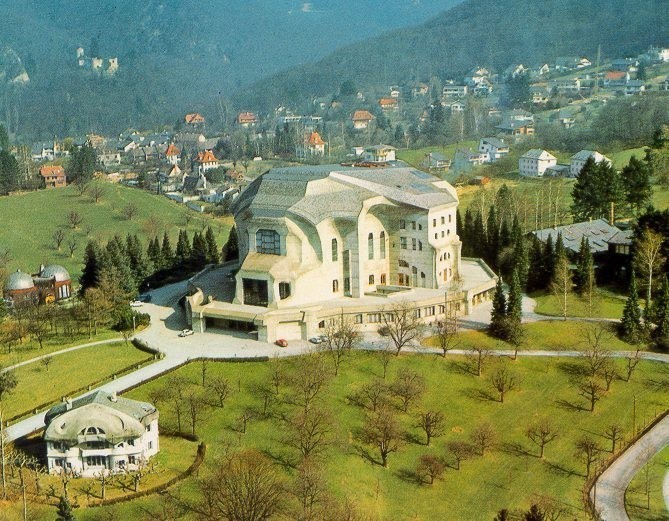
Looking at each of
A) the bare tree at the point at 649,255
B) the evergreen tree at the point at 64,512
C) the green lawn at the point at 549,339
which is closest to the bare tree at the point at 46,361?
the evergreen tree at the point at 64,512

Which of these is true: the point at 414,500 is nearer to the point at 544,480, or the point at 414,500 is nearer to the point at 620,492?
the point at 544,480

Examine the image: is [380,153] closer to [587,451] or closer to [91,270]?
[91,270]

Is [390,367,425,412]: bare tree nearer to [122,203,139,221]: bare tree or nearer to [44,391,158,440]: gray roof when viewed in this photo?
[44,391,158,440]: gray roof

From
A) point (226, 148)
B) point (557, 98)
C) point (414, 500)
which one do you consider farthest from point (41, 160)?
point (414, 500)

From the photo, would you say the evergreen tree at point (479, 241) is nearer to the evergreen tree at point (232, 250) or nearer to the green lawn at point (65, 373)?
the evergreen tree at point (232, 250)

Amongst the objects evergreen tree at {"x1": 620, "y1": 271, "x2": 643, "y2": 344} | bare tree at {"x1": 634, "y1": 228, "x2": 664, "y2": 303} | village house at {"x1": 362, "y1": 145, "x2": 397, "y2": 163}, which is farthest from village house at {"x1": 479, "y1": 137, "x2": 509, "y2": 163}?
evergreen tree at {"x1": 620, "y1": 271, "x2": 643, "y2": 344}

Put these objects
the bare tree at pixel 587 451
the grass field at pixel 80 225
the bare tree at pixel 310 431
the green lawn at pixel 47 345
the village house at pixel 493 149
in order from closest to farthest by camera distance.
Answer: the bare tree at pixel 587 451 < the bare tree at pixel 310 431 < the green lawn at pixel 47 345 < the grass field at pixel 80 225 < the village house at pixel 493 149

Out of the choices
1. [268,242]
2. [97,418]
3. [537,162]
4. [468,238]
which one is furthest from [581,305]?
[537,162]
